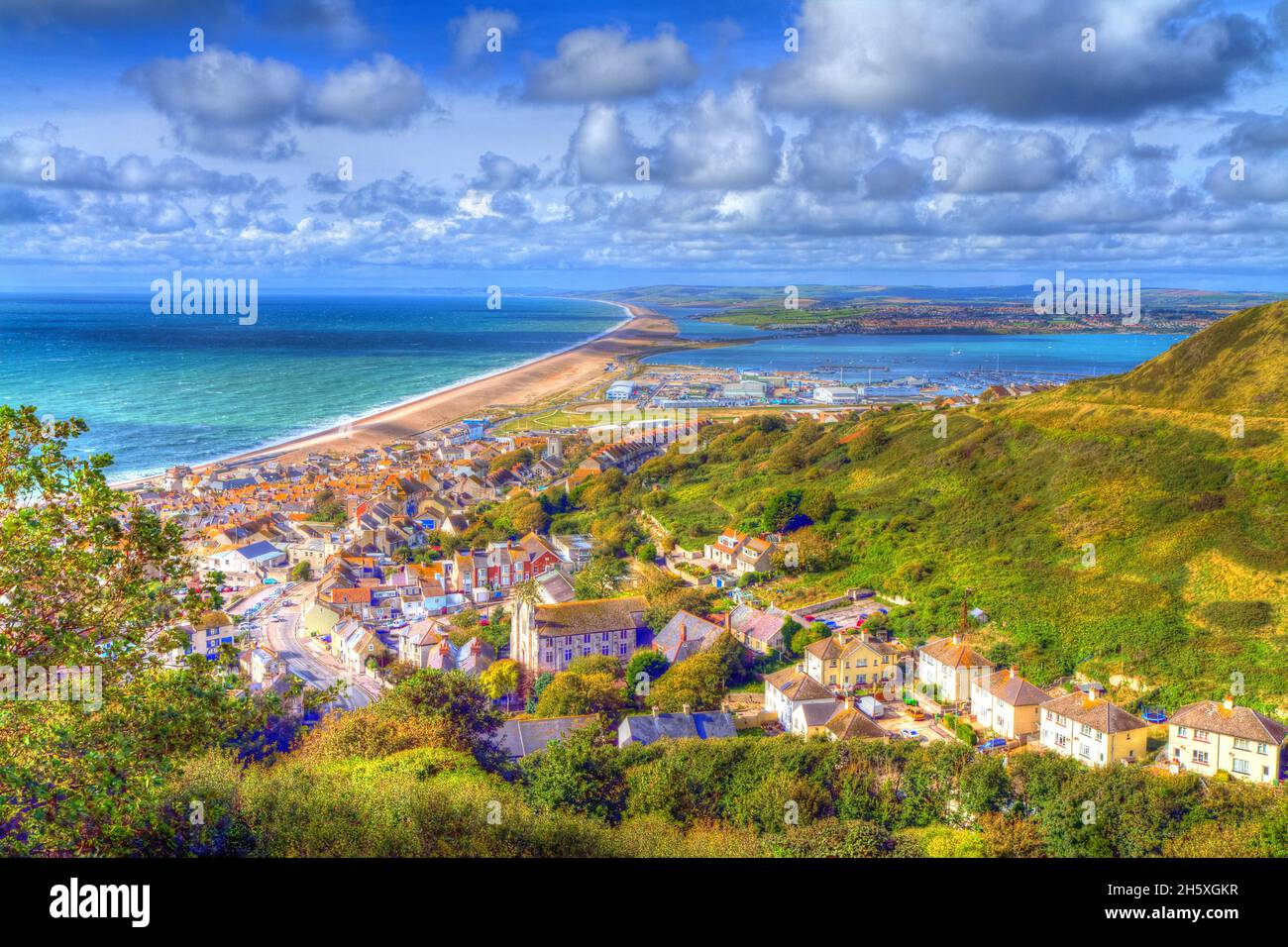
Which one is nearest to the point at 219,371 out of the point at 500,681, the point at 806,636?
the point at 500,681

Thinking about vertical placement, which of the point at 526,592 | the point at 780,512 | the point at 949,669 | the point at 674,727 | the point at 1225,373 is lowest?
the point at 674,727

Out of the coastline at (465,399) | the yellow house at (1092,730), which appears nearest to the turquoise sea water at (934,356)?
the coastline at (465,399)

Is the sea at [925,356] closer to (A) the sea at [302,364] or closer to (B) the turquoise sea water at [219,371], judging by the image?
(A) the sea at [302,364]

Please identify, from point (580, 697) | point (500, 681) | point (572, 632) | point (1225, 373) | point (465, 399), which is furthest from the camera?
point (465, 399)

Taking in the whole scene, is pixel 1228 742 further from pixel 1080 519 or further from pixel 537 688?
pixel 537 688

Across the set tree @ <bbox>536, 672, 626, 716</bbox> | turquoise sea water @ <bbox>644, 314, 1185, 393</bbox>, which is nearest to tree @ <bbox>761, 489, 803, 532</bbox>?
tree @ <bbox>536, 672, 626, 716</bbox>
